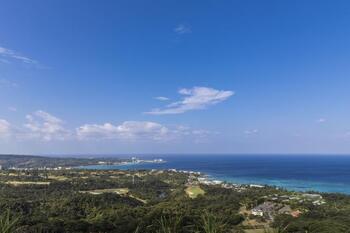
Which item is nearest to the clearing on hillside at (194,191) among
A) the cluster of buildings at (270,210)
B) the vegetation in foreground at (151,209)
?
the vegetation in foreground at (151,209)

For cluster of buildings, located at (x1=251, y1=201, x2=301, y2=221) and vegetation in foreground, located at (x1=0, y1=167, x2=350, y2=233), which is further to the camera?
cluster of buildings, located at (x1=251, y1=201, x2=301, y2=221)

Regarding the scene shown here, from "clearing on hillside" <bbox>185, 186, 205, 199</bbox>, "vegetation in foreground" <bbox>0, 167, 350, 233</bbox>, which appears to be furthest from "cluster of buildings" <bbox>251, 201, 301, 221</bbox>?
"clearing on hillside" <bbox>185, 186, 205, 199</bbox>

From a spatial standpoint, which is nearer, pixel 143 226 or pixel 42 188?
pixel 143 226

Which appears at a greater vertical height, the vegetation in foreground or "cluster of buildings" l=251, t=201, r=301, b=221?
the vegetation in foreground

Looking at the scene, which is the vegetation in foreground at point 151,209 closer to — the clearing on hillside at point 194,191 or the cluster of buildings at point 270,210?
the cluster of buildings at point 270,210

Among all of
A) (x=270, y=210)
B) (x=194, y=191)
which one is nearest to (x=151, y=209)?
(x=270, y=210)

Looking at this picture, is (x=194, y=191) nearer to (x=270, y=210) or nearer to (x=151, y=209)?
(x=270, y=210)

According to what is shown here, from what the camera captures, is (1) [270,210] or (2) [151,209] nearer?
(2) [151,209]

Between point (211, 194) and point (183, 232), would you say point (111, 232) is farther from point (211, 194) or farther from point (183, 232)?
point (211, 194)

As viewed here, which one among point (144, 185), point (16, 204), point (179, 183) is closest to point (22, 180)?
point (144, 185)

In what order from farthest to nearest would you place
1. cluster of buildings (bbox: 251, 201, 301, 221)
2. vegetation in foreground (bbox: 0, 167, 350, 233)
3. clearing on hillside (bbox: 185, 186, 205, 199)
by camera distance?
clearing on hillside (bbox: 185, 186, 205, 199), cluster of buildings (bbox: 251, 201, 301, 221), vegetation in foreground (bbox: 0, 167, 350, 233)

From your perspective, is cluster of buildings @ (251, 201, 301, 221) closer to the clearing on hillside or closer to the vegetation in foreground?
the vegetation in foreground
